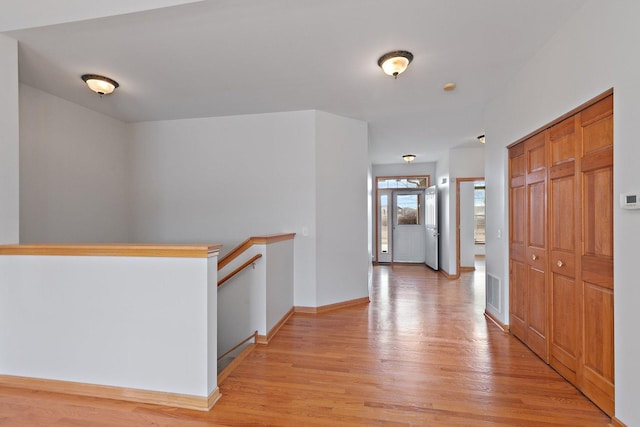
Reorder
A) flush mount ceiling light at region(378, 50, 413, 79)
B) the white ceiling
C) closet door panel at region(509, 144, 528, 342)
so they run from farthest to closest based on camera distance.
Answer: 1. closet door panel at region(509, 144, 528, 342)
2. flush mount ceiling light at region(378, 50, 413, 79)
3. the white ceiling

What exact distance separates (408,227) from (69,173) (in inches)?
280

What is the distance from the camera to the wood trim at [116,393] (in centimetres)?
204

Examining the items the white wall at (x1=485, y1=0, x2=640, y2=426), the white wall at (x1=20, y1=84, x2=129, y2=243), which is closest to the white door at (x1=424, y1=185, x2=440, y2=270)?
the white wall at (x1=485, y1=0, x2=640, y2=426)

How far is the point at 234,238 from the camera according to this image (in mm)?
4391

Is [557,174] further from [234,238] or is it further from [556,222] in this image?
[234,238]

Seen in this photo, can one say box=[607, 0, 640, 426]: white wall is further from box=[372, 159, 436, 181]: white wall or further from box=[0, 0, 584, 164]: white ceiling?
box=[372, 159, 436, 181]: white wall

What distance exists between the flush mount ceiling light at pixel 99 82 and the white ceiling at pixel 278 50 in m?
0.08

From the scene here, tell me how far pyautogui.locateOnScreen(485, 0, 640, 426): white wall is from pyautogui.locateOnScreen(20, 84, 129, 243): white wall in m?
4.82

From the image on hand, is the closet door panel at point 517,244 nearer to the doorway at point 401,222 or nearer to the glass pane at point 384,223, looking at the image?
the doorway at point 401,222

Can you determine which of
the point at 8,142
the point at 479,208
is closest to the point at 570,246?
the point at 8,142

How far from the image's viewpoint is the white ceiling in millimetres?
2170

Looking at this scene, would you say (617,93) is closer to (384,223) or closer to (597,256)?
(597,256)

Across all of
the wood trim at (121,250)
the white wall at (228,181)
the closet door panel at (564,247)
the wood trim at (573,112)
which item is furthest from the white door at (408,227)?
the wood trim at (121,250)

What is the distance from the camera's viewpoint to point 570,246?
2.29 m
